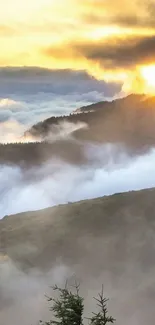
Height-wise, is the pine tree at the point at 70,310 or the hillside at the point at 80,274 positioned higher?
the hillside at the point at 80,274

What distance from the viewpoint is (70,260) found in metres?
192

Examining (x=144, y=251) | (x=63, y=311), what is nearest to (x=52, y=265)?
(x=144, y=251)

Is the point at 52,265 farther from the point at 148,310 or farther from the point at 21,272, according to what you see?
the point at 148,310

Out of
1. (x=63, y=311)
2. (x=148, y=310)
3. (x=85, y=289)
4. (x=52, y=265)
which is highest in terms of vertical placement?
(x=52, y=265)

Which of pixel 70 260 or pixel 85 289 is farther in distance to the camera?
pixel 70 260

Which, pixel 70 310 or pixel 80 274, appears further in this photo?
pixel 80 274

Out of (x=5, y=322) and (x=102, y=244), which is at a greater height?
(x=102, y=244)

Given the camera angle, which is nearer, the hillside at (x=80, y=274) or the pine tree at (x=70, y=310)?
A: the pine tree at (x=70, y=310)

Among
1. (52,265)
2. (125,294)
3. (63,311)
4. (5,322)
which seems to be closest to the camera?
(63,311)

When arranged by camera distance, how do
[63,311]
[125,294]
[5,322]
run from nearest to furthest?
1. [63,311]
2. [5,322]
3. [125,294]

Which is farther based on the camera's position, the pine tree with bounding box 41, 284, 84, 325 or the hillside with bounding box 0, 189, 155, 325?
the hillside with bounding box 0, 189, 155, 325

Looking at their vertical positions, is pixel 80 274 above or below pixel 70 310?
above

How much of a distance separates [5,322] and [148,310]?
42.9 metres

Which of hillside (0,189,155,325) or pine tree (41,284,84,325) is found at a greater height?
hillside (0,189,155,325)
